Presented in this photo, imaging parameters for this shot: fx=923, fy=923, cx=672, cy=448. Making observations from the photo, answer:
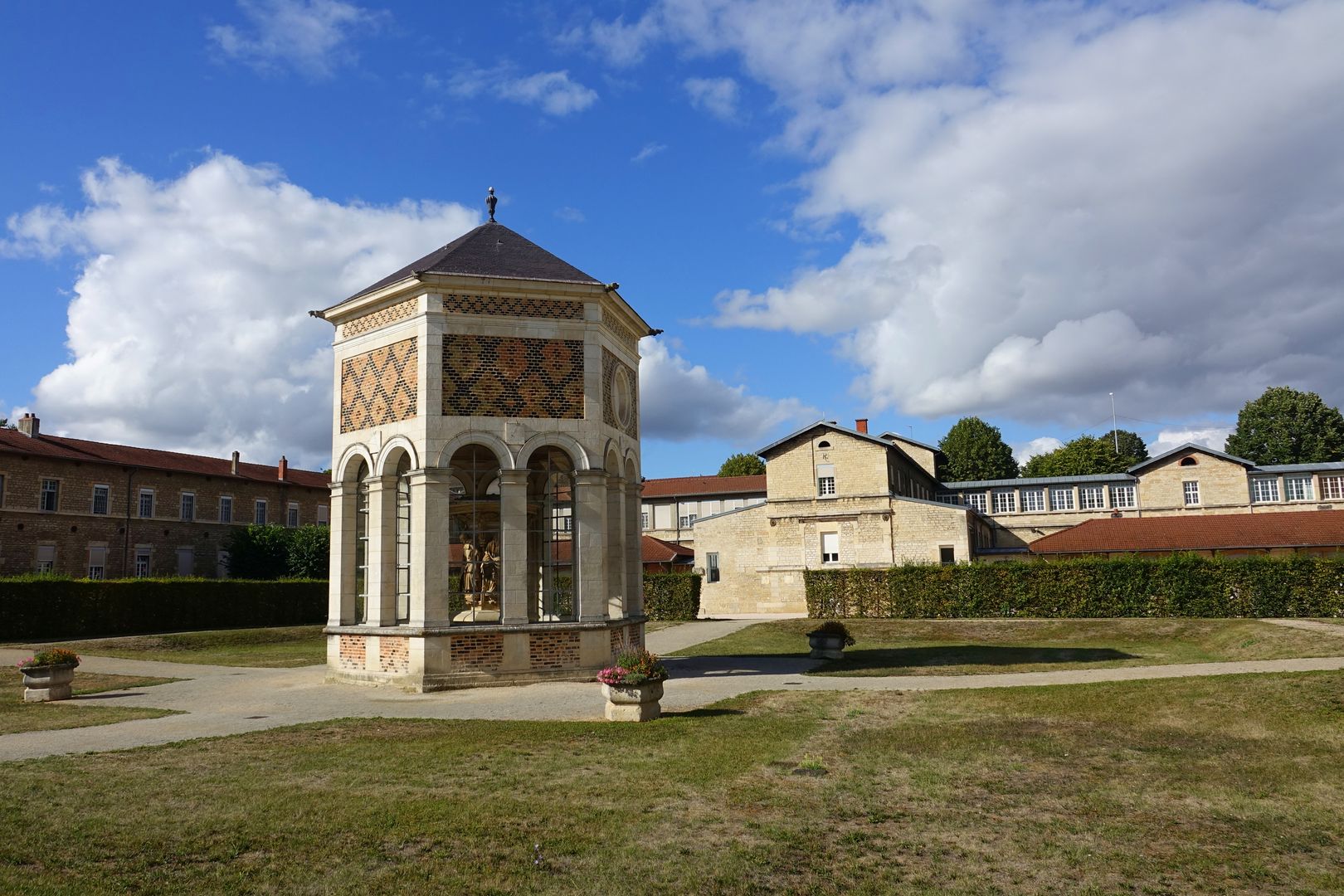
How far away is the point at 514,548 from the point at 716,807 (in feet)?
32.4

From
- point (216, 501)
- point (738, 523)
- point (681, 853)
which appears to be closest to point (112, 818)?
point (681, 853)

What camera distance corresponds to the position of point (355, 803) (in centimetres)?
834

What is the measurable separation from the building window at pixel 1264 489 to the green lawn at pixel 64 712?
5762cm

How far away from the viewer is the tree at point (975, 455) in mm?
76875

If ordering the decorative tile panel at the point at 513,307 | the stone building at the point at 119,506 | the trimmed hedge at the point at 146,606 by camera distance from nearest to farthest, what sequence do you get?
the decorative tile panel at the point at 513,307
the trimmed hedge at the point at 146,606
the stone building at the point at 119,506

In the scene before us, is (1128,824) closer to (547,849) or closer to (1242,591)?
(547,849)

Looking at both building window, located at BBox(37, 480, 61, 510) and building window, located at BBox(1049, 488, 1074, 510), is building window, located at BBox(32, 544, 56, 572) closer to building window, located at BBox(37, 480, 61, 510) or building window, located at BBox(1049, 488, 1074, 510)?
building window, located at BBox(37, 480, 61, 510)

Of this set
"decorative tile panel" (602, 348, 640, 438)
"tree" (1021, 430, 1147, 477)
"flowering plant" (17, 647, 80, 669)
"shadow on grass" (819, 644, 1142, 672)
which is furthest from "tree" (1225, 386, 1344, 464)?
"flowering plant" (17, 647, 80, 669)

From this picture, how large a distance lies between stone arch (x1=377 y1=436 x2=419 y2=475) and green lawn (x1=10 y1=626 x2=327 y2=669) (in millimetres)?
7985

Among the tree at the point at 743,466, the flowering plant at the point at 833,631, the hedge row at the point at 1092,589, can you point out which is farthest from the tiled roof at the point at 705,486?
the flowering plant at the point at 833,631

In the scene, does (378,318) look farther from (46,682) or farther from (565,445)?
(46,682)

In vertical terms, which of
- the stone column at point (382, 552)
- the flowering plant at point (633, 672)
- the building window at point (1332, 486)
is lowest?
the flowering plant at point (633, 672)

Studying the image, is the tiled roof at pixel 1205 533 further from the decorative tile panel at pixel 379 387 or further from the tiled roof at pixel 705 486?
the decorative tile panel at pixel 379 387

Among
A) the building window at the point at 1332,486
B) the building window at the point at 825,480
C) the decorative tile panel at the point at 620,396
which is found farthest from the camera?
the building window at the point at 1332,486
